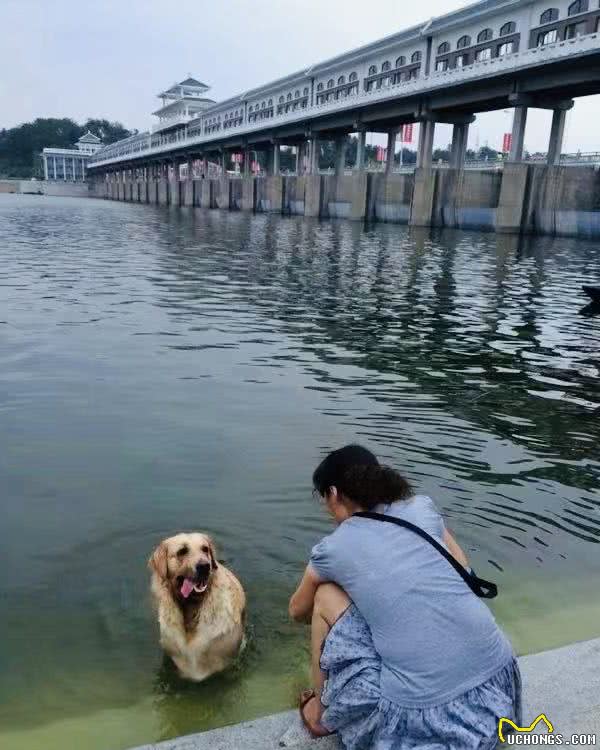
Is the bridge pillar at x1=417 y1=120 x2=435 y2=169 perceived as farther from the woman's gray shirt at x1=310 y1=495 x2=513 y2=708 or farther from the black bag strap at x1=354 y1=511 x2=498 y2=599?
the woman's gray shirt at x1=310 y1=495 x2=513 y2=708

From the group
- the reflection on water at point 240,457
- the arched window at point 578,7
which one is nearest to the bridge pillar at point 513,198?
the arched window at point 578,7

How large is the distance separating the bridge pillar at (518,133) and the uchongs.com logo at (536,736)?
156 ft

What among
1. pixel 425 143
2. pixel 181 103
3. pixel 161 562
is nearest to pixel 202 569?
pixel 161 562

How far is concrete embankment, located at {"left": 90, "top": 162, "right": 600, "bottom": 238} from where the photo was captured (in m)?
43.0

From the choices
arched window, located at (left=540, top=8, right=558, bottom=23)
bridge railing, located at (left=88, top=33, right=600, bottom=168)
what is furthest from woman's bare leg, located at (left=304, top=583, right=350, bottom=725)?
arched window, located at (left=540, top=8, right=558, bottom=23)

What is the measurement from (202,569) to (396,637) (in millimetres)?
1437

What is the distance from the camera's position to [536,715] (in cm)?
306

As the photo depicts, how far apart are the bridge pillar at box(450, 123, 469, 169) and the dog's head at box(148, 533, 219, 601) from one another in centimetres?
5658

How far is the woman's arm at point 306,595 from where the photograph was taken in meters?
3.05

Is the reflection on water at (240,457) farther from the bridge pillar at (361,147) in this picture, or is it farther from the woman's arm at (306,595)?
the bridge pillar at (361,147)

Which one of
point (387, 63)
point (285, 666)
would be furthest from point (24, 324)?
point (387, 63)

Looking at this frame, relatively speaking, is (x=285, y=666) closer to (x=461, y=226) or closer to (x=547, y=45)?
(x=547, y=45)

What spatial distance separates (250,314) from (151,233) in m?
27.6

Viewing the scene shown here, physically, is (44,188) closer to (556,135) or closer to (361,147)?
(361,147)
